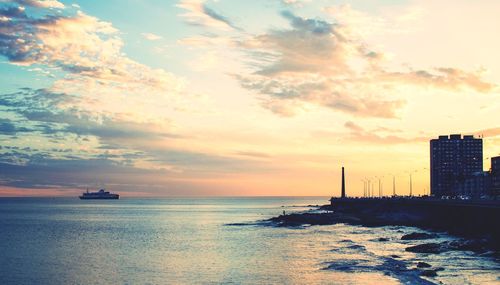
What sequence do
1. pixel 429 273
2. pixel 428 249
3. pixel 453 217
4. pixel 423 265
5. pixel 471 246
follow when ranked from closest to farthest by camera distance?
pixel 429 273, pixel 423 265, pixel 428 249, pixel 471 246, pixel 453 217

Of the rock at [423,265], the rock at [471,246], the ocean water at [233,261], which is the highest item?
the rock at [471,246]

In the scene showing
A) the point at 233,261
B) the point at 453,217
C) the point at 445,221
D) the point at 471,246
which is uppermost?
the point at 453,217

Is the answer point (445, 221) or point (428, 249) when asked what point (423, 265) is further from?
point (445, 221)

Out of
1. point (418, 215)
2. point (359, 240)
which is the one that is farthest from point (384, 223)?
point (359, 240)

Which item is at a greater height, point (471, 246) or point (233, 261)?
point (471, 246)

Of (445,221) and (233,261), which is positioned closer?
(233,261)

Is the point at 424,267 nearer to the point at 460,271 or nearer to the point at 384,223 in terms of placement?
the point at 460,271

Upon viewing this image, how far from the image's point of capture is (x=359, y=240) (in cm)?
8688

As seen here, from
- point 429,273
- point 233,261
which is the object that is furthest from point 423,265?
point 233,261

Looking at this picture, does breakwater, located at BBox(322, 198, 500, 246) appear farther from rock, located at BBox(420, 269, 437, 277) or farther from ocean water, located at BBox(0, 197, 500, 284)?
rock, located at BBox(420, 269, 437, 277)

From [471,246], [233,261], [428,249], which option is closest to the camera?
[233,261]

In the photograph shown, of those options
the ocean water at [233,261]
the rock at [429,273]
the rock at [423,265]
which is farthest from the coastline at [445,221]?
the rock at [429,273]

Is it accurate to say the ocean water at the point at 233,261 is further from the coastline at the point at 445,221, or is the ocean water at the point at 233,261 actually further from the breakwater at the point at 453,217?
the breakwater at the point at 453,217

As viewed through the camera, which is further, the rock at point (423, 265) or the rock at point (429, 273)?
the rock at point (423, 265)
